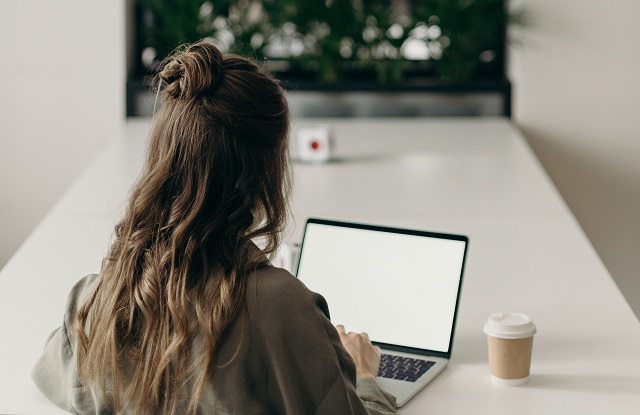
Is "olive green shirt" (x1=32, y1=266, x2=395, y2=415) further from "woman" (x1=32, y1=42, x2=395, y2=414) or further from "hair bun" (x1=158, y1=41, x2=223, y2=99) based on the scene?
"hair bun" (x1=158, y1=41, x2=223, y2=99)

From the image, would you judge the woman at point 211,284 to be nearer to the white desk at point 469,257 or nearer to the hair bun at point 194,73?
the hair bun at point 194,73

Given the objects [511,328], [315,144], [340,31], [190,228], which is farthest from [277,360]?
[340,31]

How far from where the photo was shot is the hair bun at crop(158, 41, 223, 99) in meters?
1.16

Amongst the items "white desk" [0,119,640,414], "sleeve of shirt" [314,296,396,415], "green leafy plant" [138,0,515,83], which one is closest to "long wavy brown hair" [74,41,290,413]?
"sleeve of shirt" [314,296,396,415]

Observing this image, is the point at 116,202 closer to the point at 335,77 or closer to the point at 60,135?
the point at 60,135

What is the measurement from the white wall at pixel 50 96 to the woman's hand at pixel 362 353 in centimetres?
243

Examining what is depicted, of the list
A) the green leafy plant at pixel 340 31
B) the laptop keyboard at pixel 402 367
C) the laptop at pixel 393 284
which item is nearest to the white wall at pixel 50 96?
Result: the green leafy plant at pixel 340 31

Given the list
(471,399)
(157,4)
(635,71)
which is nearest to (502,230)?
(471,399)

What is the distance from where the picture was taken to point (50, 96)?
3.67 meters

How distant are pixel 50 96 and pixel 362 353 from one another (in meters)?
2.57

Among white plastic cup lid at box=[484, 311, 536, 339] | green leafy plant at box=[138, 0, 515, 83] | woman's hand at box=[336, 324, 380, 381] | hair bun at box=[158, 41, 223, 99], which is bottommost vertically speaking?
woman's hand at box=[336, 324, 380, 381]

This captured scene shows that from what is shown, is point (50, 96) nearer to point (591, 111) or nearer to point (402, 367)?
point (591, 111)

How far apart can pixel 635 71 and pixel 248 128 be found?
9.10 feet

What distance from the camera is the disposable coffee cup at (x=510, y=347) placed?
1.41 meters
